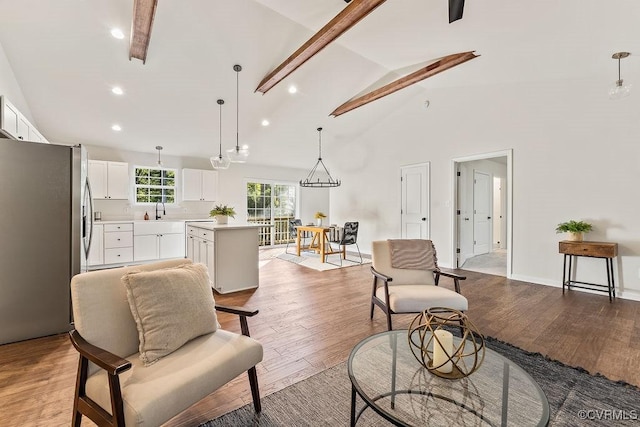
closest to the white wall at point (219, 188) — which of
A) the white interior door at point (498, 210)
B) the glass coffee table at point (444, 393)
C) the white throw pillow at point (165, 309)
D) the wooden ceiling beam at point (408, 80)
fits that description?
the wooden ceiling beam at point (408, 80)

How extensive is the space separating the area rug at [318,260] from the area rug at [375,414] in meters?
3.54

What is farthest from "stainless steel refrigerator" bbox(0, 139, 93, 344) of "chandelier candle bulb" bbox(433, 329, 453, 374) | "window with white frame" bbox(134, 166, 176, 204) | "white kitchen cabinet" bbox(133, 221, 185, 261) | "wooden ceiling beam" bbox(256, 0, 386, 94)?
"window with white frame" bbox(134, 166, 176, 204)

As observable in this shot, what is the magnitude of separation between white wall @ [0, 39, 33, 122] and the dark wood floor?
10.2 ft

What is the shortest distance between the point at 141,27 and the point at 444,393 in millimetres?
4425

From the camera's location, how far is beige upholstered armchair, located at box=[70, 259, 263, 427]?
1.18 meters

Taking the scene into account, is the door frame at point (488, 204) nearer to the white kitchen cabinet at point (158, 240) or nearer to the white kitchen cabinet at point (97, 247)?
the white kitchen cabinet at point (158, 240)

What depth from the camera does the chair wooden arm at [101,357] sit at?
112 centimetres

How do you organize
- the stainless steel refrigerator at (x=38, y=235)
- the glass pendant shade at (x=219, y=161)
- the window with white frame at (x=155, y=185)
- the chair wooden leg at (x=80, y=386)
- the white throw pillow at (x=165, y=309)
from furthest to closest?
the window with white frame at (x=155, y=185) < the glass pendant shade at (x=219, y=161) < the stainless steel refrigerator at (x=38, y=235) < the white throw pillow at (x=165, y=309) < the chair wooden leg at (x=80, y=386)

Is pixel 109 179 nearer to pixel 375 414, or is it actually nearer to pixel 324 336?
pixel 324 336

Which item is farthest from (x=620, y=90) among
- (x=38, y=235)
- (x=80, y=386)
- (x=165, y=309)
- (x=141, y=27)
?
(x=38, y=235)

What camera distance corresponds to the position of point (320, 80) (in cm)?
511

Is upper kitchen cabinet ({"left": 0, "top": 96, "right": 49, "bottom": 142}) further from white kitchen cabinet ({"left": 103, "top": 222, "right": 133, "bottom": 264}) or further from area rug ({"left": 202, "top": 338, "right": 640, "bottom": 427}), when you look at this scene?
area rug ({"left": 202, "top": 338, "right": 640, "bottom": 427})

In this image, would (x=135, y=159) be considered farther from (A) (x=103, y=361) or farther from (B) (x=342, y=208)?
(A) (x=103, y=361)

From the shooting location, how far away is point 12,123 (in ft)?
10.1
